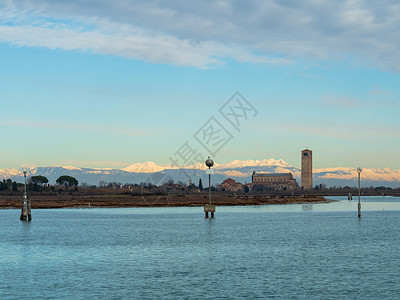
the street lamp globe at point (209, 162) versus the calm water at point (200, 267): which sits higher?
the street lamp globe at point (209, 162)

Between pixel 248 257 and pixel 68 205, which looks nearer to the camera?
pixel 248 257

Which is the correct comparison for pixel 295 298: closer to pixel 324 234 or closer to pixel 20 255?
pixel 20 255

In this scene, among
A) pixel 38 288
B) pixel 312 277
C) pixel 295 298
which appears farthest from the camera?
pixel 312 277

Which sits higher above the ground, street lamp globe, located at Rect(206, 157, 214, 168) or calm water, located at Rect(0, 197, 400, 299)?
street lamp globe, located at Rect(206, 157, 214, 168)

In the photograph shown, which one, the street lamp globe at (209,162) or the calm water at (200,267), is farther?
the street lamp globe at (209,162)

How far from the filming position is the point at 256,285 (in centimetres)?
3403

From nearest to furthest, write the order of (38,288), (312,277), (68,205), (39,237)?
(38,288) < (312,277) < (39,237) < (68,205)

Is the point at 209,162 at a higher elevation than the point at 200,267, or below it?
higher

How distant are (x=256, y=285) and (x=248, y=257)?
1387cm

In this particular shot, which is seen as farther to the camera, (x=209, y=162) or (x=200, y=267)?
(x=209, y=162)

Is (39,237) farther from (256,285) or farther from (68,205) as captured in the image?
(68,205)

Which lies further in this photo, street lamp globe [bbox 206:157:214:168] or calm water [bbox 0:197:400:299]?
street lamp globe [bbox 206:157:214:168]

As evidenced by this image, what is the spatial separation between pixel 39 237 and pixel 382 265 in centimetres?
4375

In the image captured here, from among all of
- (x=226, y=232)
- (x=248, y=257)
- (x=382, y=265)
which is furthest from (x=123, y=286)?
(x=226, y=232)
